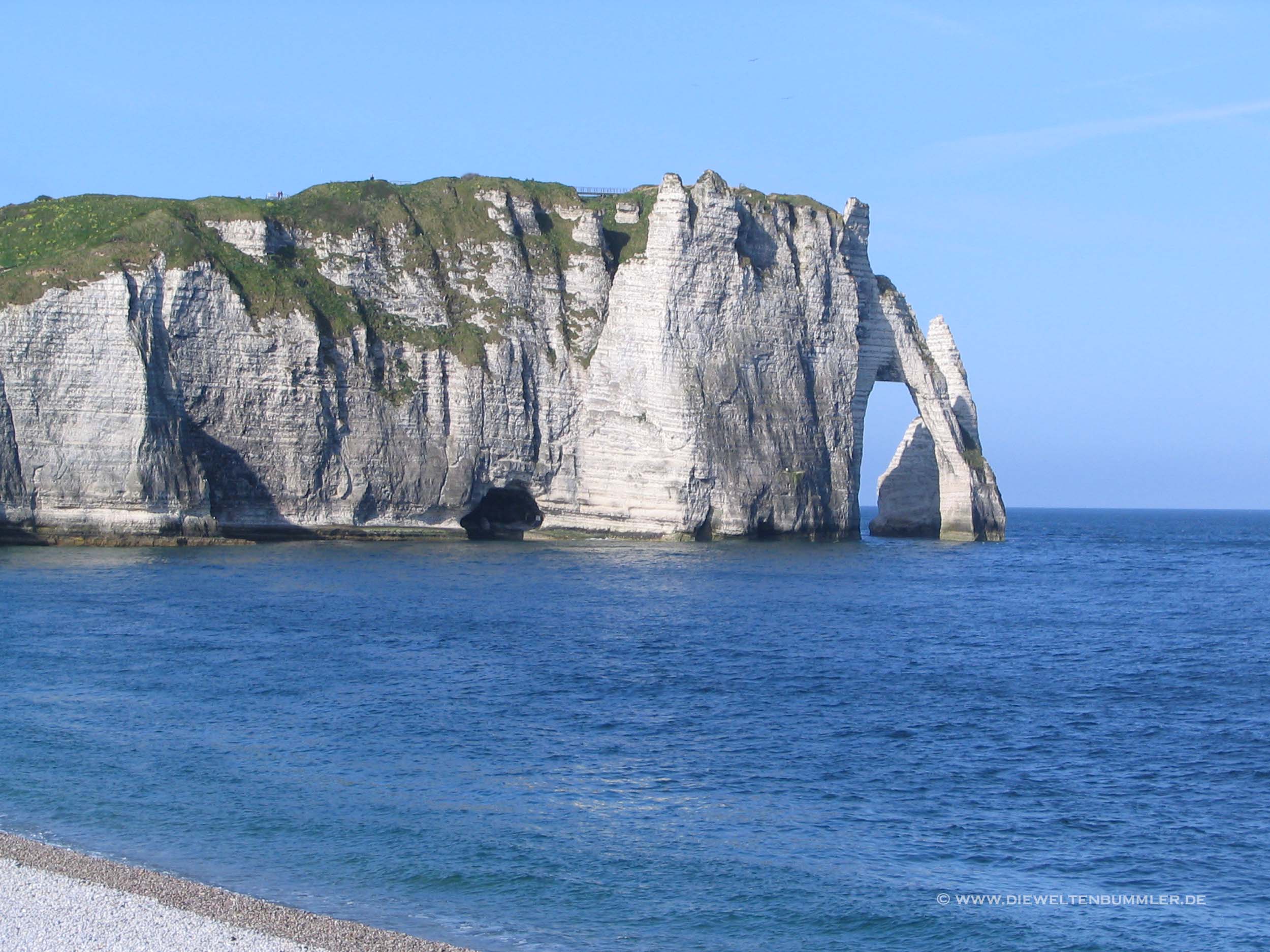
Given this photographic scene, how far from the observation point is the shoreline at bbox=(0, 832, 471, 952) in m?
12.6

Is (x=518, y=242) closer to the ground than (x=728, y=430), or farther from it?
farther from it

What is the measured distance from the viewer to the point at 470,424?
62094 mm

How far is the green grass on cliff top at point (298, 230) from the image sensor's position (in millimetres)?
55219

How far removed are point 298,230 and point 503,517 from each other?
18537 mm

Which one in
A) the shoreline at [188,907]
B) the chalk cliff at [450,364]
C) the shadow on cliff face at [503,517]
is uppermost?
the chalk cliff at [450,364]

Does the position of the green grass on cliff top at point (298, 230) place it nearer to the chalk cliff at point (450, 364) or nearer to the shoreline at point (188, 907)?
the chalk cliff at point (450, 364)

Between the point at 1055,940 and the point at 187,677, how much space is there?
19.0 meters

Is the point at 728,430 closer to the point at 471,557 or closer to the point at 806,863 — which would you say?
the point at 471,557

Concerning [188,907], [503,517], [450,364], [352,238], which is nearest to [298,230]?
[352,238]

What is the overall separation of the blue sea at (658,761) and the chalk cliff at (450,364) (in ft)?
47.6

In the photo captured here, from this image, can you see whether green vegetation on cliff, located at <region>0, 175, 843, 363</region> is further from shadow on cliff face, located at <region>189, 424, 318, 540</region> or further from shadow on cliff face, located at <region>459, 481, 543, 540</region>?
shadow on cliff face, located at <region>459, 481, 543, 540</region>

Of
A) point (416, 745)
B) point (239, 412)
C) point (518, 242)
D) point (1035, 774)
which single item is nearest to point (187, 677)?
point (416, 745)

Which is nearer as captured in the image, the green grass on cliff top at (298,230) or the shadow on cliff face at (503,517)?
the green grass on cliff top at (298,230)

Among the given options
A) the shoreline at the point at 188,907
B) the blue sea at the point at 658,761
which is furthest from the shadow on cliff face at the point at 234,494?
the shoreline at the point at 188,907
